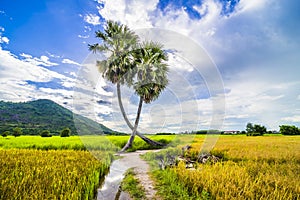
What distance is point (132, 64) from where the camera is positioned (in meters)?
15.5

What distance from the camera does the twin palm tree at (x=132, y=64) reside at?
15141mm

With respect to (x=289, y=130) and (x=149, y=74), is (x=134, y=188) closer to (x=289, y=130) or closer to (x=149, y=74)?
(x=149, y=74)

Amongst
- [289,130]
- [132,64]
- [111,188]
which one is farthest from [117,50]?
[289,130]

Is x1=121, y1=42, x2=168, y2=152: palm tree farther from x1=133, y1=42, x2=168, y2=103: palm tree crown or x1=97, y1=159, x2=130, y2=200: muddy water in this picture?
x1=97, y1=159, x2=130, y2=200: muddy water

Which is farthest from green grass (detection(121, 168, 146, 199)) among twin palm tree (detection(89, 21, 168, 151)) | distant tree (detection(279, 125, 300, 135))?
distant tree (detection(279, 125, 300, 135))

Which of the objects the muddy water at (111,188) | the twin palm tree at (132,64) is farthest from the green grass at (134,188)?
the twin palm tree at (132,64)

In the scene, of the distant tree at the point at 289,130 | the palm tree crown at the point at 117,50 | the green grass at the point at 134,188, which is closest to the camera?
the green grass at the point at 134,188

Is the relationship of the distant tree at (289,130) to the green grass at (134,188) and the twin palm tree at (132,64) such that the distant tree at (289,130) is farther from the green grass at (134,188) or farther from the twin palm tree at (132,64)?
the green grass at (134,188)

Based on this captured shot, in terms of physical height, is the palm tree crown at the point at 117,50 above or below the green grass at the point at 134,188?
above

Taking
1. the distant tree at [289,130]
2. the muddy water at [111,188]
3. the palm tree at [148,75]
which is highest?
the palm tree at [148,75]

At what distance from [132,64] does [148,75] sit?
146 centimetres

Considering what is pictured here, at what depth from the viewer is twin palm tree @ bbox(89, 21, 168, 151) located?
1514 cm

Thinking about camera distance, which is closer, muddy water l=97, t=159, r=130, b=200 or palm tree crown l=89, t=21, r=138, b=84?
muddy water l=97, t=159, r=130, b=200

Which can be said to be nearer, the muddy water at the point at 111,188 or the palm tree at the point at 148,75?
the muddy water at the point at 111,188
